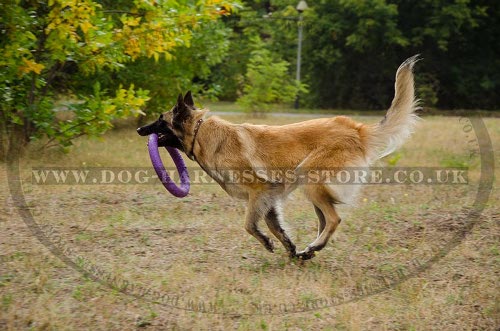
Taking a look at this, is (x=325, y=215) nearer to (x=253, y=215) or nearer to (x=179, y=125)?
(x=253, y=215)

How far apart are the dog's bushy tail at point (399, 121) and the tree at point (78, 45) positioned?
4.37 m

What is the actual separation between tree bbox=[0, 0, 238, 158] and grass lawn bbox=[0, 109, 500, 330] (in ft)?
4.74

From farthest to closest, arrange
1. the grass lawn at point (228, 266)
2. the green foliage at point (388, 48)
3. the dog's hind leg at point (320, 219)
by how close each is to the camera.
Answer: the green foliage at point (388, 48)
the dog's hind leg at point (320, 219)
the grass lawn at point (228, 266)

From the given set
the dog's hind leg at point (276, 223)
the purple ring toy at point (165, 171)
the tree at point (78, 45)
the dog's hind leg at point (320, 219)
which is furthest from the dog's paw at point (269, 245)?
the tree at point (78, 45)

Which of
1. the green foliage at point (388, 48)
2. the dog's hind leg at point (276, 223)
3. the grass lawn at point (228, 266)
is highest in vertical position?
the green foliage at point (388, 48)

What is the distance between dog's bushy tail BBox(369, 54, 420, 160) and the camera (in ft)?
19.6

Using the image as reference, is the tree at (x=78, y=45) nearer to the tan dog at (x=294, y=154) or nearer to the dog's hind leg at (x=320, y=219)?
the tan dog at (x=294, y=154)

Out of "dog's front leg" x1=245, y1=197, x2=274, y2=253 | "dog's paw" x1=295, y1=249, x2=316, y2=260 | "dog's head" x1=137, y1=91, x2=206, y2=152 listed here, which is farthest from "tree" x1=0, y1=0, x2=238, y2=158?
"dog's paw" x1=295, y1=249, x2=316, y2=260

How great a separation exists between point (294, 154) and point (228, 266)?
122 cm

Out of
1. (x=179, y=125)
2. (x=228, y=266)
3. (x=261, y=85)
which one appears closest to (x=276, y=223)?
(x=228, y=266)

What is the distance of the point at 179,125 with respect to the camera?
6305mm

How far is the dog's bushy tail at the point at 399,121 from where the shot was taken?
598 cm

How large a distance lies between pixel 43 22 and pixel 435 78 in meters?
19.1

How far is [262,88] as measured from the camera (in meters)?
20.1
